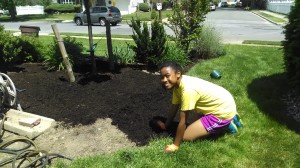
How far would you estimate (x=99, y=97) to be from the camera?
225 inches

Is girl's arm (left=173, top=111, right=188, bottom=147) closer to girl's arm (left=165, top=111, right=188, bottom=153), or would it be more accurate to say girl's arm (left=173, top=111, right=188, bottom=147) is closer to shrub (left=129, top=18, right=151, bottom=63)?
girl's arm (left=165, top=111, right=188, bottom=153)

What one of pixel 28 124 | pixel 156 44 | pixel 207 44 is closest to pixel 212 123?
A: pixel 28 124

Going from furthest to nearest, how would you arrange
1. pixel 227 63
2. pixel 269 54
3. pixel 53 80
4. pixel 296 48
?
pixel 269 54 < pixel 227 63 < pixel 53 80 < pixel 296 48

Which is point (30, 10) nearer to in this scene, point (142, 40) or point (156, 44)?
point (142, 40)

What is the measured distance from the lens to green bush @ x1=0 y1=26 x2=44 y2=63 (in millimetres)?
7645

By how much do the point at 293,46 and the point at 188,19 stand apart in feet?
12.6

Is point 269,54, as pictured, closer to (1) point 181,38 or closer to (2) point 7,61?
(1) point 181,38

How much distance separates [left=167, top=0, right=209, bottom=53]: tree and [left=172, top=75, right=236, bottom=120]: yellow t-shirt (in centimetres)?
475

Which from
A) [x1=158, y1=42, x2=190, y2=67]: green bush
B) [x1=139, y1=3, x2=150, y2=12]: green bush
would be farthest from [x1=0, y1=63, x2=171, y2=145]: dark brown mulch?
[x1=139, y1=3, x2=150, y2=12]: green bush

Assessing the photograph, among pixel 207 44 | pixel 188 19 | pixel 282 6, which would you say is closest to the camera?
pixel 188 19

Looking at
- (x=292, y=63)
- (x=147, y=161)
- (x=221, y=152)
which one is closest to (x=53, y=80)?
(x=147, y=161)

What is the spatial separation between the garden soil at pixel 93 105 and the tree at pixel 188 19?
2.01 m

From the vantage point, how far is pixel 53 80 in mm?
6672

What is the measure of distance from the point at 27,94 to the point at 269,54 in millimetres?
7147
